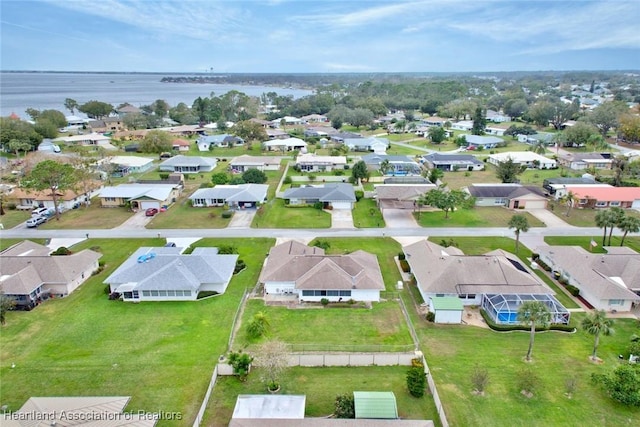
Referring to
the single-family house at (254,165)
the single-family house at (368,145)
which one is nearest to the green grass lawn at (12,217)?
the single-family house at (254,165)

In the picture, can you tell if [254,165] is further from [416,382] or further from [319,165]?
[416,382]

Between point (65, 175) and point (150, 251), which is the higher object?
point (65, 175)

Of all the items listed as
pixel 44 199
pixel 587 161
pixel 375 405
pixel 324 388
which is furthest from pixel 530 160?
pixel 44 199

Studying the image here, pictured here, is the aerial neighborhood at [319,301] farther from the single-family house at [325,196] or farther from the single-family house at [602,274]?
the single-family house at [325,196]

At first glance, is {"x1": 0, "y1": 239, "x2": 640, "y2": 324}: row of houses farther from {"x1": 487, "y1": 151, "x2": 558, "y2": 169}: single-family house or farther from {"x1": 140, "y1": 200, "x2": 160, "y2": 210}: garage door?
{"x1": 487, "y1": 151, "x2": 558, "y2": 169}: single-family house

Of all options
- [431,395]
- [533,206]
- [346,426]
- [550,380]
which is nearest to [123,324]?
[346,426]

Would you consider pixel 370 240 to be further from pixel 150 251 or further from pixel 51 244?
pixel 51 244
